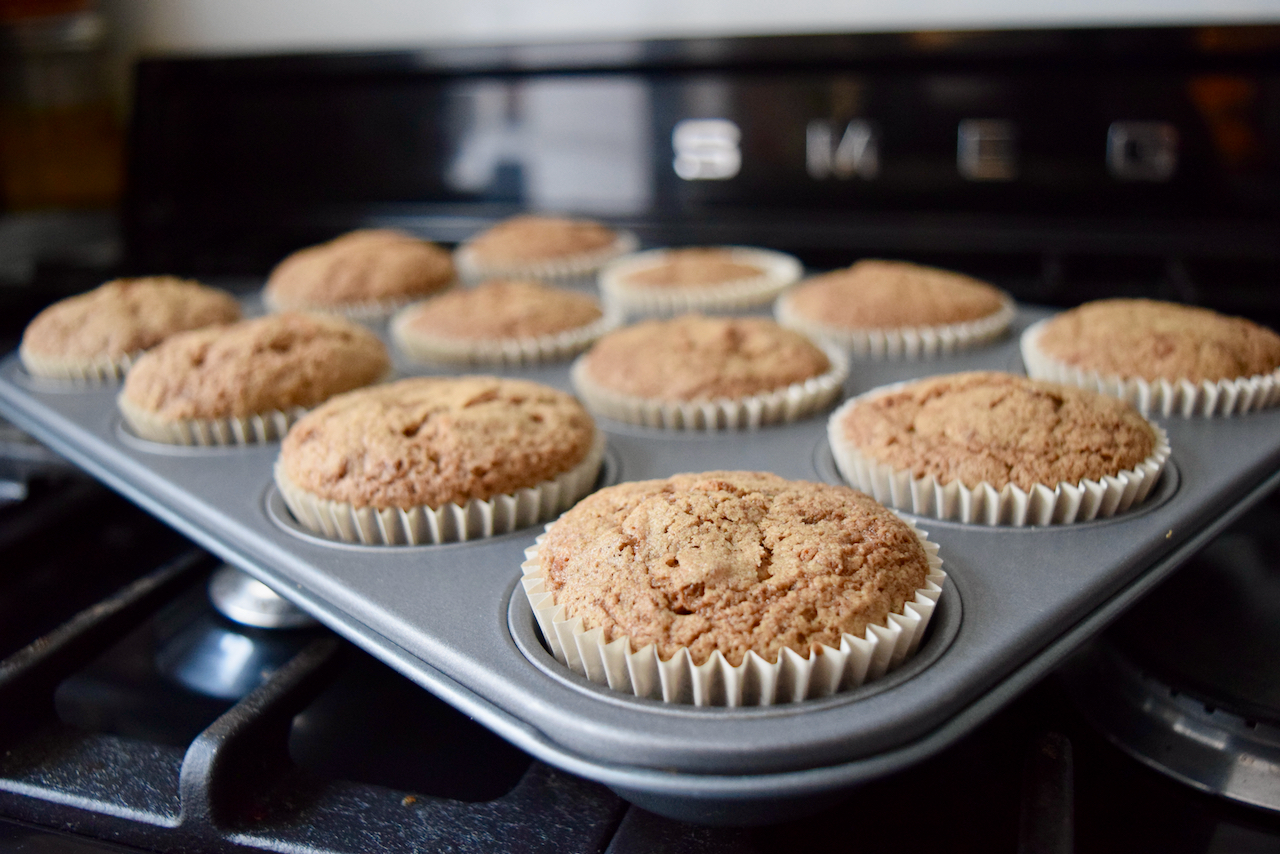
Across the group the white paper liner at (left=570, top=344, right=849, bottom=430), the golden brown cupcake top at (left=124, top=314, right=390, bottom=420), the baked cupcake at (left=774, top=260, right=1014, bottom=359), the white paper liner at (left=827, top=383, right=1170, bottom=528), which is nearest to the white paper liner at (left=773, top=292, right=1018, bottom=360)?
the baked cupcake at (left=774, top=260, right=1014, bottom=359)

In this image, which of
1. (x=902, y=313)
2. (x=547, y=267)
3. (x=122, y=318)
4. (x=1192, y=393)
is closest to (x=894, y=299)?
(x=902, y=313)

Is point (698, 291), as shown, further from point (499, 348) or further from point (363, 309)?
point (363, 309)

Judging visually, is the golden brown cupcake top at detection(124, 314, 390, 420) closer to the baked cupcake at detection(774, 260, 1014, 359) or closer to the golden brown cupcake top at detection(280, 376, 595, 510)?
the golden brown cupcake top at detection(280, 376, 595, 510)

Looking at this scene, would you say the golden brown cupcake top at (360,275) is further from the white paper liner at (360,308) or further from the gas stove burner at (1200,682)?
the gas stove burner at (1200,682)

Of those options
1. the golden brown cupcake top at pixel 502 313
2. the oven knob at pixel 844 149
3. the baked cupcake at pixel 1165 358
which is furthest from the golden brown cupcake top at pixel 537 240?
the baked cupcake at pixel 1165 358

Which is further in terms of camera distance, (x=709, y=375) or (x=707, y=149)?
(x=707, y=149)

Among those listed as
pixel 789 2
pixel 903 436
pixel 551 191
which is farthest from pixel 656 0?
pixel 903 436

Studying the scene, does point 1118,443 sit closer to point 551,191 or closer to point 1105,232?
point 1105,232
